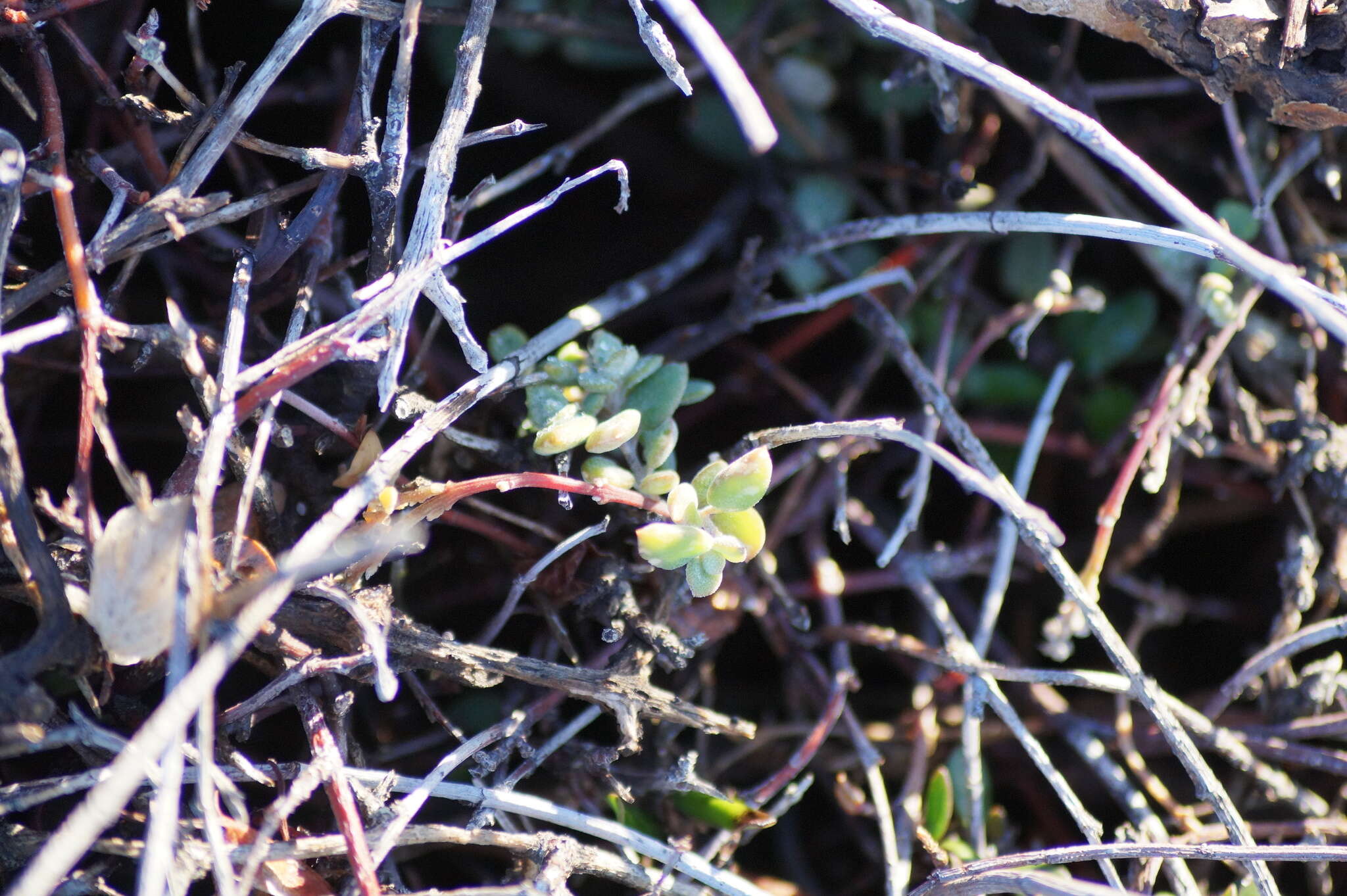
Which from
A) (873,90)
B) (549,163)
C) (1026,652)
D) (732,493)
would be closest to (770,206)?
(873,90)

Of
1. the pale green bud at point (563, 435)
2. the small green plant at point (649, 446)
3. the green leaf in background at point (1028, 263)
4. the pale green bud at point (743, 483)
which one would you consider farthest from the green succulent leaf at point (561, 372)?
the green leaf in background at point (1028, 263)

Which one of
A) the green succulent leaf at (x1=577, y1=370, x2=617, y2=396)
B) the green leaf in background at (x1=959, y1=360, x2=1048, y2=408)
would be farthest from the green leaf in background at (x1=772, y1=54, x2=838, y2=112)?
the green succulent leaf at (x1=577, y1=370, x2=617, y2=396)

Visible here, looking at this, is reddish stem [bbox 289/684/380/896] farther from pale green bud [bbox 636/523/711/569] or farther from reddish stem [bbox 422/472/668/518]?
pale green bud [bbox 636/523/711/569]

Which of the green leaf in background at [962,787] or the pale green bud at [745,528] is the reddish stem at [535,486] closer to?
the pale green bud at [745,528]

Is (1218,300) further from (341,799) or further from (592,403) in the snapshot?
(341,799)

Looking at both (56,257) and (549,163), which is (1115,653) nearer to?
(549,163)

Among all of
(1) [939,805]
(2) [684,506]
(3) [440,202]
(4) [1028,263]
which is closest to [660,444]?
(2) [684,506]
